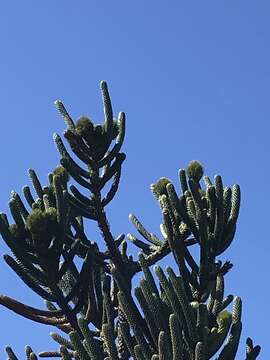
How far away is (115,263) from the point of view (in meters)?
6.66

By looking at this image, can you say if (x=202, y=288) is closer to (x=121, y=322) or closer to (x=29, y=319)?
(x=121, y=322)

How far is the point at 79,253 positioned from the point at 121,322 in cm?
84

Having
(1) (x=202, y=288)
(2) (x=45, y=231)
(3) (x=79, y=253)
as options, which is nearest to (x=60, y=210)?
(2) (x=45, y=231)

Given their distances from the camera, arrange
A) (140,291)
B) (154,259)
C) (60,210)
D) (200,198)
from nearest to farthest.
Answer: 1. (140,291)
2. (60,210)
3. (200,198)
4. (154,259)

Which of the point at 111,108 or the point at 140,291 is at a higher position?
the point at 111,108

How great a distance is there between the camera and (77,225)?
6680 millimetres

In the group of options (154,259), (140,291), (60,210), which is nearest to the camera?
(140,291)

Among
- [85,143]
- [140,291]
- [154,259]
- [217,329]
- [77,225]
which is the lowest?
[217,329]

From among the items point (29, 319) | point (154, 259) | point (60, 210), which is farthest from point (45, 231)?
point (154, 259)

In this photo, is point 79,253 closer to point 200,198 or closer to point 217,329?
point 200,198

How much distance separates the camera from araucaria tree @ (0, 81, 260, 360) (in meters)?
5.37

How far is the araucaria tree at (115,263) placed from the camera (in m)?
5.37

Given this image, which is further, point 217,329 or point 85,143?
point 85,143

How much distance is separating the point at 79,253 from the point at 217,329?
1566 millimetres
